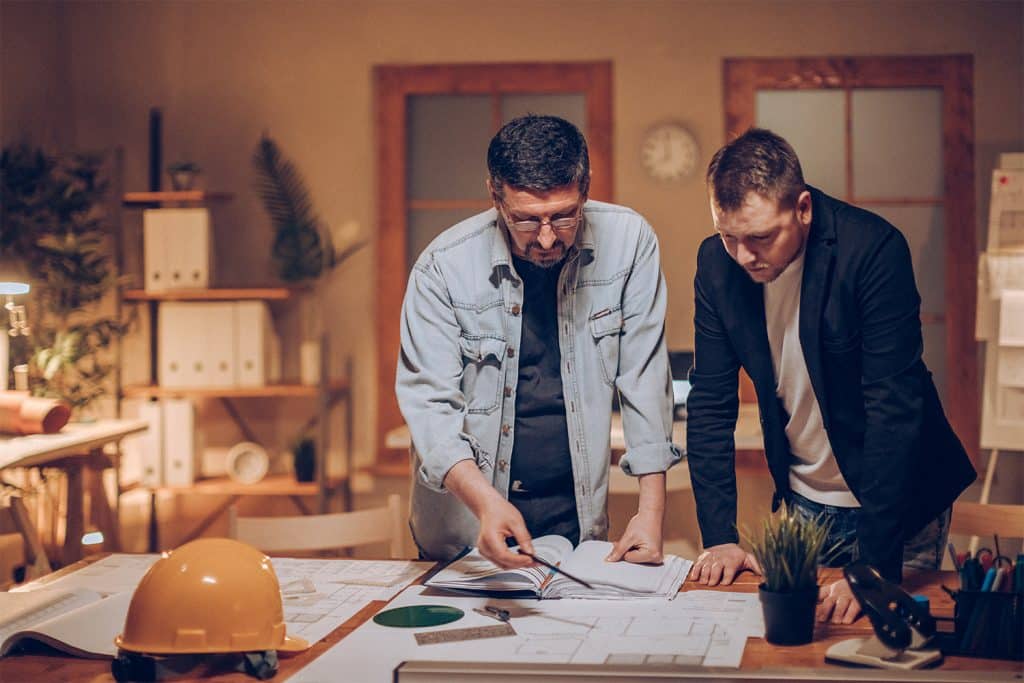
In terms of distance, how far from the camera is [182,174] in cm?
472

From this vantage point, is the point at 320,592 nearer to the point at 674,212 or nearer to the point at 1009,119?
the point at 674,212

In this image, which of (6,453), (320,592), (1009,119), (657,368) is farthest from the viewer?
(1009,119)

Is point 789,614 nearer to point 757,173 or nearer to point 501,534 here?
point 501,534

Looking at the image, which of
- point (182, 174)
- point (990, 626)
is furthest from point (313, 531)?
point (182, 174)

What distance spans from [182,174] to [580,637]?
3633mm

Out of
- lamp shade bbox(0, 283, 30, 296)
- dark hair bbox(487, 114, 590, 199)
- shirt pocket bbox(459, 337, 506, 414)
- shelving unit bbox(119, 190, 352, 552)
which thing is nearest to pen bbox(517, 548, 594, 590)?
shirt pocket bbox(459, 337, 506, 414)

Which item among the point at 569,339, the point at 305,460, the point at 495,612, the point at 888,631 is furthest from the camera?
the point at 305,460

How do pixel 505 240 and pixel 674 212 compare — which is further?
pixel 674 212

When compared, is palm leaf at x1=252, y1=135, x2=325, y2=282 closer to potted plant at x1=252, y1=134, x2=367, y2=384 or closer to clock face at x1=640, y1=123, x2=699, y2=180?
potted plant at x1=252, y1=134, x2=367, y2=384

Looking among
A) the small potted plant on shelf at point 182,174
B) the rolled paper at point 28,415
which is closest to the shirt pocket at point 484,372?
the rolled paper at point 28,415

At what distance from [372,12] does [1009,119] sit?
2.77 meters

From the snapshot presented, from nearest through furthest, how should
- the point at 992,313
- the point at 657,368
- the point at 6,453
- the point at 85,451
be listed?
the point at 657,368, the point at 6,453, the point at 85,451, the point at 992,313

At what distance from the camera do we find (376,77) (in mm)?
5023

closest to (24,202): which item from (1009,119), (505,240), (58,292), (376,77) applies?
(58,292)
